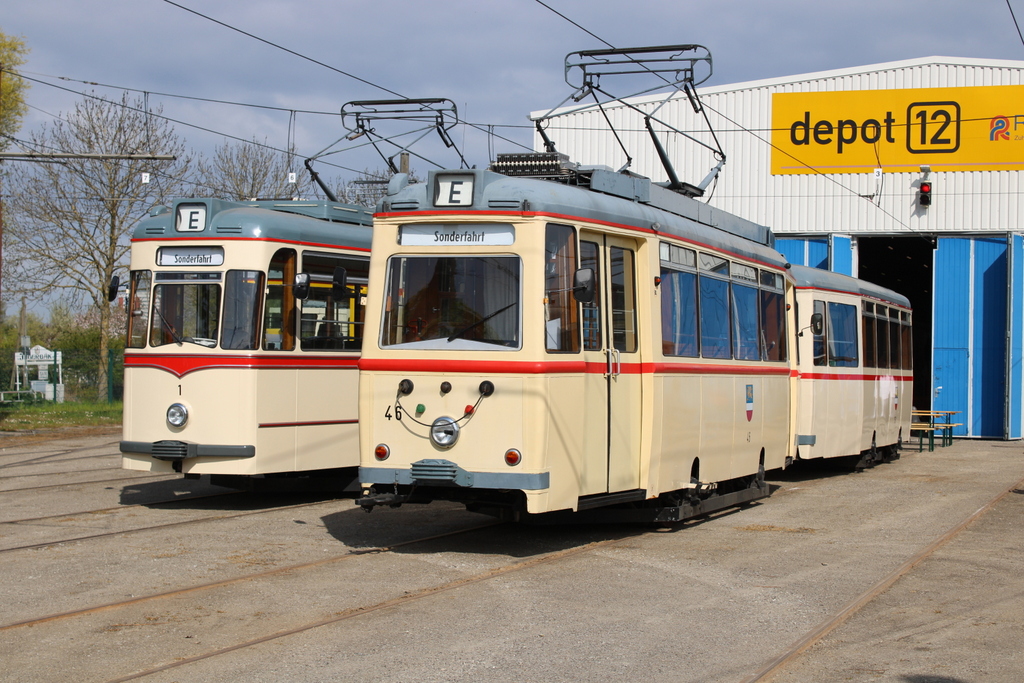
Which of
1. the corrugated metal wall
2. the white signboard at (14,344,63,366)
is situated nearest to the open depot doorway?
the corrugated metal wall

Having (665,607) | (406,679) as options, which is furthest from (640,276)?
(406,679)

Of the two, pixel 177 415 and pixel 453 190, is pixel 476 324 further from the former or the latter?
pixel 177 415

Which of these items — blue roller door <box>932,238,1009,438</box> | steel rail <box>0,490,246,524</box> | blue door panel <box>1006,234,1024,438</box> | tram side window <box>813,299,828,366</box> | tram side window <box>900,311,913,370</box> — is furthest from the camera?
blue roller door <box>932,238,1009,438</box>

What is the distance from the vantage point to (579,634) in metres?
6.79

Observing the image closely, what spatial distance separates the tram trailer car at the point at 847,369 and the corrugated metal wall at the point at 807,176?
29.6 feet

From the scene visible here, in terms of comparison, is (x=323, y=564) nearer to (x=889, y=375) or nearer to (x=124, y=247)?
(x=889, y=375)

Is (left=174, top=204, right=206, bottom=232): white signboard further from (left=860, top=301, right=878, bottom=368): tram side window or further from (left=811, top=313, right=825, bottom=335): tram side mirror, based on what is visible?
(left=860, top=301, right=878, bottom=368): tram side window

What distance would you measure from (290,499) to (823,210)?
2058 cm

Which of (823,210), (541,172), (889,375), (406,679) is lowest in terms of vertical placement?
(406,679)

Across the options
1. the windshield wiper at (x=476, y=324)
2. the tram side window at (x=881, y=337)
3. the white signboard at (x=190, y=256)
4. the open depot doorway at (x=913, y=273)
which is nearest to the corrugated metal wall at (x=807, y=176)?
the open depot doorway at (x=913, y=273)

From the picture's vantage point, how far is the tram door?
9445mm

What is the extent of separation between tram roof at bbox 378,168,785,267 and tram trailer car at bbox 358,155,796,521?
17mm

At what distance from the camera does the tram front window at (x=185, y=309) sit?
12055mm

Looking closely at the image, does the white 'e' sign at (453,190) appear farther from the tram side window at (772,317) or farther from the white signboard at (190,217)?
the tram side window at (772,317)
